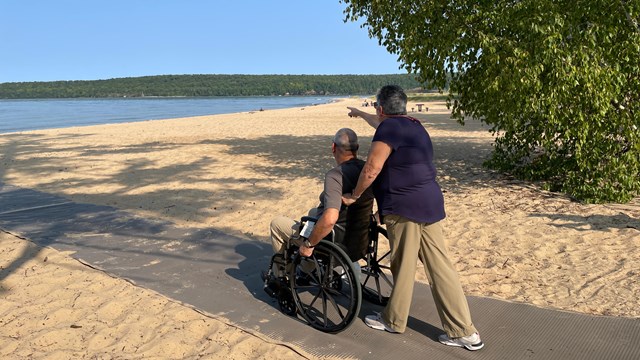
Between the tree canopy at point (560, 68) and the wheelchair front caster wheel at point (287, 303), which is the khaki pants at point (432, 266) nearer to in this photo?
the wheelchair front caster wheel at point (287, 303)

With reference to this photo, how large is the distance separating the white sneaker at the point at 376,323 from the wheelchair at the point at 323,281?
169mm

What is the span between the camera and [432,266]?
3285mm

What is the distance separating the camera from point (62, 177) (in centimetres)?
1041

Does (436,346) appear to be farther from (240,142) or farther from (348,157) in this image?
(240,142)

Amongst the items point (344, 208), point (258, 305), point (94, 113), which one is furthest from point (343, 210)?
point (94, 113)

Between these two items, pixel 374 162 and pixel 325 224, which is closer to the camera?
pixel 374 162

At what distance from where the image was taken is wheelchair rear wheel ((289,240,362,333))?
3318mm

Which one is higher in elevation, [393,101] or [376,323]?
[393,101]

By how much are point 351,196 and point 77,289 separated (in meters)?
2.73

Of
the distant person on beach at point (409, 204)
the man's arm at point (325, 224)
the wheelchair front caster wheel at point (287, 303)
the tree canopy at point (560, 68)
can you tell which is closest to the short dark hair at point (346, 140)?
the distant person on beach at point (409, 204)

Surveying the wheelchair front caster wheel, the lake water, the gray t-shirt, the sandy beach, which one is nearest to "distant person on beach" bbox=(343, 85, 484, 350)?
the gray t-shirt

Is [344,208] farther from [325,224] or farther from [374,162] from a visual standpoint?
[374,162]

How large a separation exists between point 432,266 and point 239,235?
11.1 feet

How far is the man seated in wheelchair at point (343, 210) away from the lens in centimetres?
331
